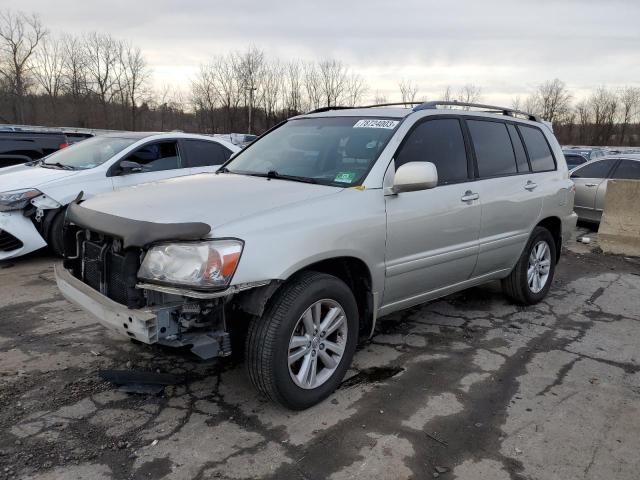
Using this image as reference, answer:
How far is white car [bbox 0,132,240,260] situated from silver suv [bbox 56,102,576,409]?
295cm

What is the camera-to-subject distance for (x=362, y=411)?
3.18 meters

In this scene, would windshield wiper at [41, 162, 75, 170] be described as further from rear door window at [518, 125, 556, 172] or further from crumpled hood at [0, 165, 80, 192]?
rear door window at [518, 125, 556, 172]

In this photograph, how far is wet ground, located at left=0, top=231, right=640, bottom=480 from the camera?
8.74 feet

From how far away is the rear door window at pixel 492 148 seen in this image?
14.5ft

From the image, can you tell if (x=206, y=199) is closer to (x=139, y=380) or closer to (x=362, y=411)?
(x=139, y=380)

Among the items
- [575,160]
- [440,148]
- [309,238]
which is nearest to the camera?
[309,238]

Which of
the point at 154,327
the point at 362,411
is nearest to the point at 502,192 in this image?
the point at 362,411

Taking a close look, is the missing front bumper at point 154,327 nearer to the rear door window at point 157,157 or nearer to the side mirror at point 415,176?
the side mirror at point 415,176

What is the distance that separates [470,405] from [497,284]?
303 cm

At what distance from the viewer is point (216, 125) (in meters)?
54.0

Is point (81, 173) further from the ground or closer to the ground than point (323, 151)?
closer to the ground

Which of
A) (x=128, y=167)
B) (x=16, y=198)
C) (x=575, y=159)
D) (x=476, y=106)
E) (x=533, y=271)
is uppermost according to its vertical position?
(x=476, y=106)

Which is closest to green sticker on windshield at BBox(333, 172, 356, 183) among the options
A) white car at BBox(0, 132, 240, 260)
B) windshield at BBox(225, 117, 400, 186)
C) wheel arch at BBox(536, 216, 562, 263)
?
windshield at BBox(225, 117, 400, 186)

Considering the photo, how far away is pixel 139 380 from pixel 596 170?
397 inches
